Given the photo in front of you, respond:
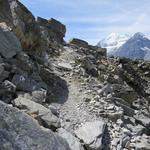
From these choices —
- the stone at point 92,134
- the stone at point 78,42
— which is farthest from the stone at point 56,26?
the stone at point 92,134

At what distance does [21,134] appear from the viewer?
12.2 meters

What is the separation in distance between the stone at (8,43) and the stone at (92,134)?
5.55 meters

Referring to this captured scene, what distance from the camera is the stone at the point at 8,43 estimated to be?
69.8 ft

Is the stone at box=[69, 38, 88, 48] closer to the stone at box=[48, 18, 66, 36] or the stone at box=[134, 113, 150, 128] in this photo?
the stone at box=[48, 18, 66, 36]

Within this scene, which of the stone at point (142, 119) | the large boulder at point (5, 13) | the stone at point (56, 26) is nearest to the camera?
the large boulder at point (5, 13)

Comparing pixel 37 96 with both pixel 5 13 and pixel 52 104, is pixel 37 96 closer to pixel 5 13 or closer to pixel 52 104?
pixel 52 104

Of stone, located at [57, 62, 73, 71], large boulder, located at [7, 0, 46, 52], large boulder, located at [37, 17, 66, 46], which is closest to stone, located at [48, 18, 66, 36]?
large boulder, located at [37, 17, 66, 46]

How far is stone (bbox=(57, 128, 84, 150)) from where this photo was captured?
17.0 m

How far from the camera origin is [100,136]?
61.9 ft

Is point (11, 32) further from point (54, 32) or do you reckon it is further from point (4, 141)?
point (54, 32)

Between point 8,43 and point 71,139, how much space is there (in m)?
6.97

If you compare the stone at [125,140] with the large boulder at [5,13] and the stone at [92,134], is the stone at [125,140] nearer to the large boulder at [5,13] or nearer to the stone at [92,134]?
the stone at [92,134]

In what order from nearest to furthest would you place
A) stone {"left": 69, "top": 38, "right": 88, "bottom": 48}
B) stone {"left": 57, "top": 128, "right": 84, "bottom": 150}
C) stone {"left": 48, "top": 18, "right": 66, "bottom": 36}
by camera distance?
stone {"left": 57, "top": 128, "right": 84, "bottom": 150} → stone {"left": 69, "top": 38, "right": 88, "bottom": 48} → stone {"left": 48, "top": 18, "right": 66, "bottom": 36}

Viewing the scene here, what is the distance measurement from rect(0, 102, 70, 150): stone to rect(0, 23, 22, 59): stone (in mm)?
8694
